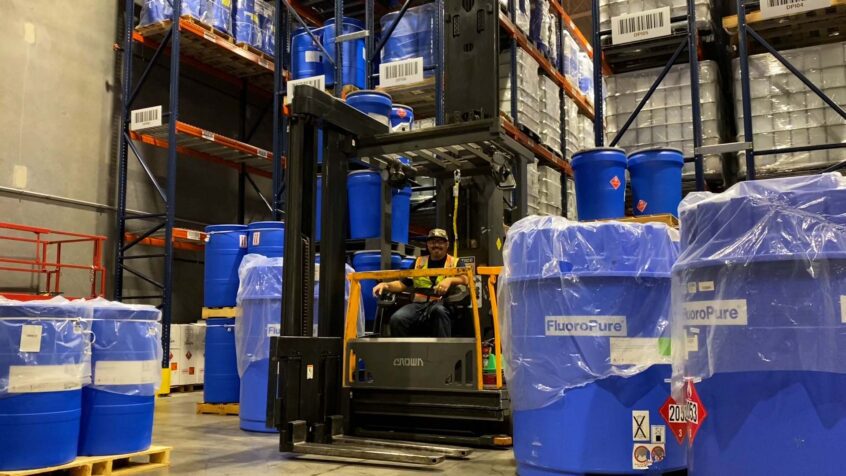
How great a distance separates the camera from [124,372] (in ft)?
12.7

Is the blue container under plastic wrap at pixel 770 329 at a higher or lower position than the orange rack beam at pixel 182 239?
lower

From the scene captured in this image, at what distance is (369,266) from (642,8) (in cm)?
384

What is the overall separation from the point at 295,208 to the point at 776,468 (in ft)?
10.0

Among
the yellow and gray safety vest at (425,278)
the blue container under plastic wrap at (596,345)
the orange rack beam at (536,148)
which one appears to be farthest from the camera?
the orange rack beam at (536,148)

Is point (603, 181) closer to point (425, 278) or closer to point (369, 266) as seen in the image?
point (425, 278)

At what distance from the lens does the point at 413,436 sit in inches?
185

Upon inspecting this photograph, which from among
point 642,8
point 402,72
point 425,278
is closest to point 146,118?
point 402,72

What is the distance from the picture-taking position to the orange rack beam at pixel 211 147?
1002 centimetres

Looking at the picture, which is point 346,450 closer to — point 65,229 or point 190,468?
point 190,468

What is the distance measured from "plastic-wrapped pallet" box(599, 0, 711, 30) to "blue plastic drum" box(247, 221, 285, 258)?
152 inches

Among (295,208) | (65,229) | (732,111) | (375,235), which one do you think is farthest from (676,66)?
(65,229)

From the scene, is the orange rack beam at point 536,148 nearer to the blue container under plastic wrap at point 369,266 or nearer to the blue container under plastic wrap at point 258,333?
the blue container under plastic wrap at point 369,266

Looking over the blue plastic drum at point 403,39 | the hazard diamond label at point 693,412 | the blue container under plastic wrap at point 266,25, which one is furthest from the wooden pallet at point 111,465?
the blue container under plastic wrap at point 266,25

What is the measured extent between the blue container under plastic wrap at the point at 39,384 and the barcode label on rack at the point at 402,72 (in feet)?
17.2
